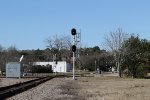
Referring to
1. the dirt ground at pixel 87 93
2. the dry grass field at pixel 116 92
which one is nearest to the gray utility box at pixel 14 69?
the dry grass field at pixel 116 92

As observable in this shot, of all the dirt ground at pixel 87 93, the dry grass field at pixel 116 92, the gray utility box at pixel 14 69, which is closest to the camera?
the dry grass field at pixel 116 92

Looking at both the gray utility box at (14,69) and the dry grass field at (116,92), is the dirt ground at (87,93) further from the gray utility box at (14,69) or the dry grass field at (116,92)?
the gray utility box at (14,69)

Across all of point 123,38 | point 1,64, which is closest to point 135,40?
point 123,38

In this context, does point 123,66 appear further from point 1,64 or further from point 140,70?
point 1,64

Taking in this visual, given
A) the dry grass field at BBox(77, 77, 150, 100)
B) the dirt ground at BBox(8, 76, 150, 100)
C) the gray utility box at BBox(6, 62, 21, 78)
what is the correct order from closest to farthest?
the dry grass field at BBox(77, 77, 150, 100) < the dirt ground at BBox(8, 76, 150, 100) < the gray utility box at BBox(6, 62, 21, 78)

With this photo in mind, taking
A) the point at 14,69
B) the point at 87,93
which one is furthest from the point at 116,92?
the point at 14,69

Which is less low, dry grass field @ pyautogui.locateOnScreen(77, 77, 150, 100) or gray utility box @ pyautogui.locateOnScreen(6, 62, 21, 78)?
gray utility box @ pyautogui.locateOnScreen(6, 62, 21, 78)

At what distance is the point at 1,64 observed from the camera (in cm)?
11712

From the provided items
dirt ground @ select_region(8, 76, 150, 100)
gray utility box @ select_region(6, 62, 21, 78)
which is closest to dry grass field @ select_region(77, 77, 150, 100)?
dirt ground @ select_region(8, 76, 150, 100)

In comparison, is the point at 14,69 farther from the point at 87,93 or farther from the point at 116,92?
the point at 116,92

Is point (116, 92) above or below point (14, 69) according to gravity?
below

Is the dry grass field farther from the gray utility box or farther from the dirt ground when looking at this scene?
the gray utility box

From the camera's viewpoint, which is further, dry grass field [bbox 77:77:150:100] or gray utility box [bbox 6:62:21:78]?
gray utility box [bbox 6:62:21:78]

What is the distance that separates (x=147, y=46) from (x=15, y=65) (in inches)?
1037
